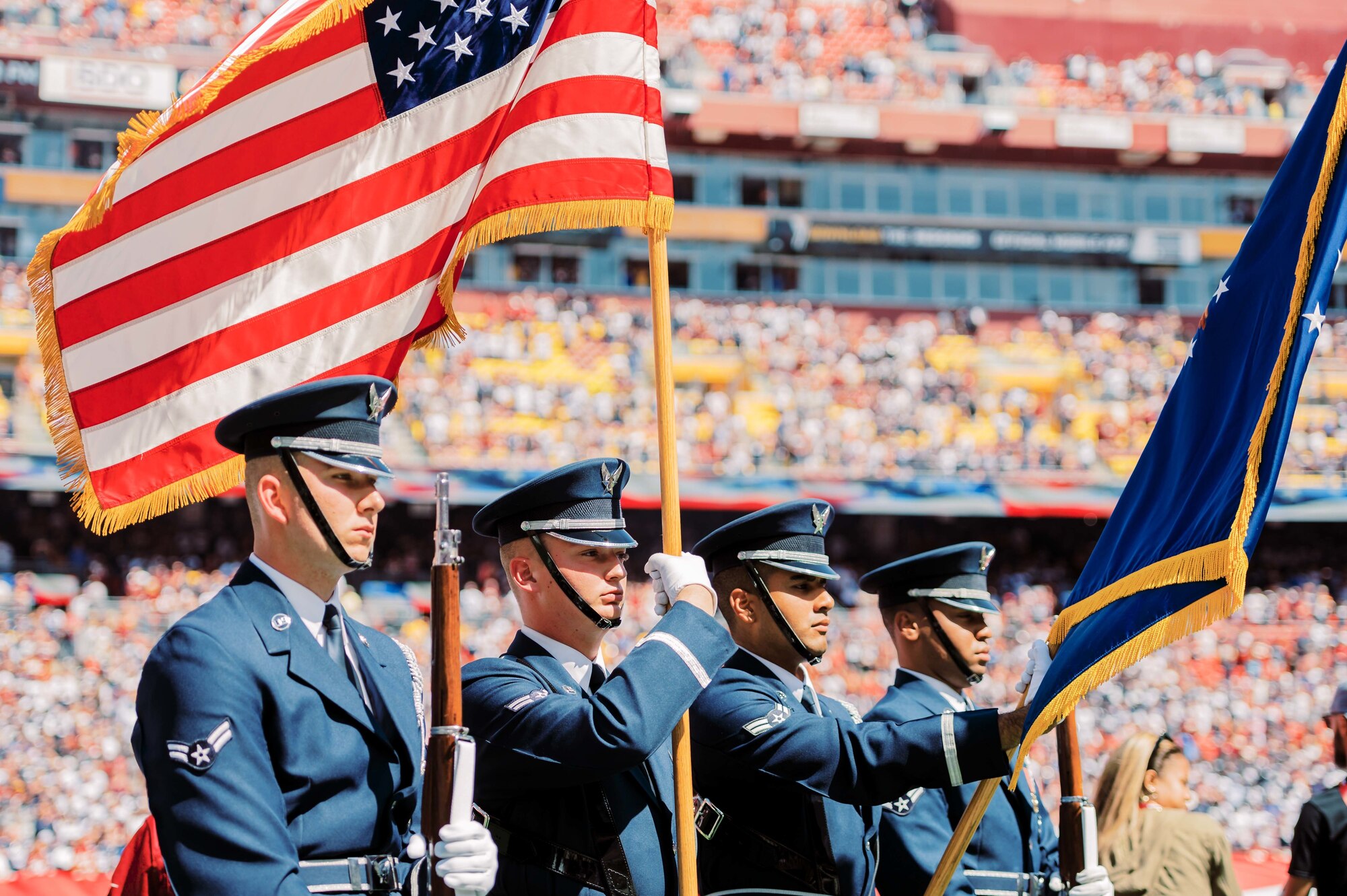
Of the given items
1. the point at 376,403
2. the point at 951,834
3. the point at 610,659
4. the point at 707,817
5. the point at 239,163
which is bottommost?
the point at 610,659

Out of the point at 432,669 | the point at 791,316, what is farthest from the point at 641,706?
the point at 791,316

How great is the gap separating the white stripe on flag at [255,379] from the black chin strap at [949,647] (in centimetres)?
217

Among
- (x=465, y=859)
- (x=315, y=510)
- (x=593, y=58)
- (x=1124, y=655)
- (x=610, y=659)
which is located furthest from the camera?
(x=610, y=659)

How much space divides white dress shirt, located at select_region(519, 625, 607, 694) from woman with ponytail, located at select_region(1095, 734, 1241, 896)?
10.1 feet

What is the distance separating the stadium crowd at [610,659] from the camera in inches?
601

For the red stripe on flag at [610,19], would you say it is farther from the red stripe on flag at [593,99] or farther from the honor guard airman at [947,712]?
the honor guard airman at [947,712]

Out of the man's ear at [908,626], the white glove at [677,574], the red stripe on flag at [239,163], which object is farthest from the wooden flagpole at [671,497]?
the man's ear at [908,626]

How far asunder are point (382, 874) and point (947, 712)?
6.29 feet

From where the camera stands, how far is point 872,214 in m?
32.2

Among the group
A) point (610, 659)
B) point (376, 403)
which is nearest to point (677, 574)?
point (376, 403)

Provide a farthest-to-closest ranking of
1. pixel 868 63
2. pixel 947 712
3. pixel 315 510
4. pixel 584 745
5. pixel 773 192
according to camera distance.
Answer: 1. pixel 868 63
2. pixel 773 192
3. pixel 947 712
4. pixel 584 745
5. pixel 315 510

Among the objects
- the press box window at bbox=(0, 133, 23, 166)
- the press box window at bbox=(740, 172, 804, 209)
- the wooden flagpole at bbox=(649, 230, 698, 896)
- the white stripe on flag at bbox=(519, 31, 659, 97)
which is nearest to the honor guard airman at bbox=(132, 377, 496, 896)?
the wooden flagpole at bbox=(649, 230, 698, 896)

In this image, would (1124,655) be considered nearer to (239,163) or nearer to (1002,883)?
(1002,883)

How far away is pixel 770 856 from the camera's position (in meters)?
4.15
